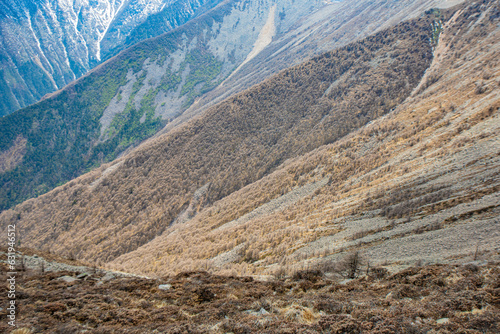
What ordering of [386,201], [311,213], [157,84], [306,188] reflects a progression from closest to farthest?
1. [386,201]
2. [311,213]
3. [306,188]
4. [157,84]

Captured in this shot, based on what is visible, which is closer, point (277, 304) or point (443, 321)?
point (443, 321)

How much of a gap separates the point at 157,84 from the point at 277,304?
151922 mm

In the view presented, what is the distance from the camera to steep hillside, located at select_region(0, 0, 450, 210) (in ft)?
364

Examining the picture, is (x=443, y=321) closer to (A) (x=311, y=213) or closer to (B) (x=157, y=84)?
(A) (x=311, y=213)

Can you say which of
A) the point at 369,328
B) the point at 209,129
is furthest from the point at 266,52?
the point at 369,328

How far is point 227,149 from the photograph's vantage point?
5034 centimetres

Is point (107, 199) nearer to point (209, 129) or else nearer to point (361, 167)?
point (209, 129)

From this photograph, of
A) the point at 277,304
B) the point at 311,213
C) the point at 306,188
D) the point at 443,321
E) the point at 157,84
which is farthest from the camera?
the point at 157,84

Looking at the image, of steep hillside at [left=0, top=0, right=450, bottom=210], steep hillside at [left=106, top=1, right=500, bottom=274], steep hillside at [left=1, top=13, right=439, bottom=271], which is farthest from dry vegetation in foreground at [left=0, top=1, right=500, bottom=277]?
steep hillside at [left=0, top=0, right=450, bottom=210]

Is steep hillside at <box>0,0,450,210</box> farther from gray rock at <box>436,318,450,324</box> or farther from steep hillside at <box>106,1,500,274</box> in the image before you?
gray rock at <box>436,318,450,324</box>

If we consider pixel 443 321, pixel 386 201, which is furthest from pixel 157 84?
pixel 443 321

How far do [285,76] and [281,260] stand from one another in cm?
5212

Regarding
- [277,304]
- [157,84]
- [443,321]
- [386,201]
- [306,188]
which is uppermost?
[157,84]

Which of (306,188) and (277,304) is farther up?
(277,304)
